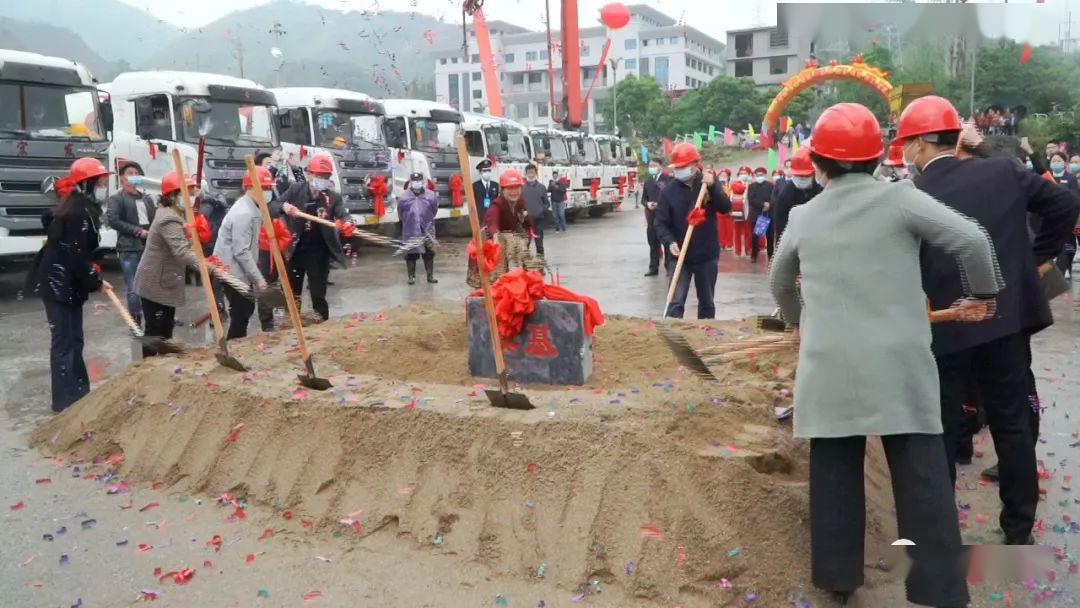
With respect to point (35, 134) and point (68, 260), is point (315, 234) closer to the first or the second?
point (68, 260)

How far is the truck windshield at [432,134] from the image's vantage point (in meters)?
20.0

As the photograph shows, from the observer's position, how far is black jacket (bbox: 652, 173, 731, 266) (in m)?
7.38

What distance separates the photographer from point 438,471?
4309 mm

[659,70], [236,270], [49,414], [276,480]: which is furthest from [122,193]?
[659,70]

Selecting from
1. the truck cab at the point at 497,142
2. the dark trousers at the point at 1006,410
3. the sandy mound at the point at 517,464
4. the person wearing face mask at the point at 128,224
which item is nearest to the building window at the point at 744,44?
the truck cab at the point at 497,142

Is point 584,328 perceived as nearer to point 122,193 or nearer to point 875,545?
point 875,545

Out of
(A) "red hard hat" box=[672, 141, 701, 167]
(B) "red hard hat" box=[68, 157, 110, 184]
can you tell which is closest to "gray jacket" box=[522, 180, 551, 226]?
(A) "red hard hat" box=[672, 141, 701, 167]

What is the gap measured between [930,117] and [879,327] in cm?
134

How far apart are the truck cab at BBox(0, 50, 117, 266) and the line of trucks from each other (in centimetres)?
1

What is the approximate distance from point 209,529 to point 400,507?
1.01m

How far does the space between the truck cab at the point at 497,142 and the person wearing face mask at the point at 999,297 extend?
17.4 meters

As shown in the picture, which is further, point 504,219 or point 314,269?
point 314,269

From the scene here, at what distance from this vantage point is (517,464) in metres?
4.13

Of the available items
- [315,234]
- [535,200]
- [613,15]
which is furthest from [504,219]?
[613,15]
